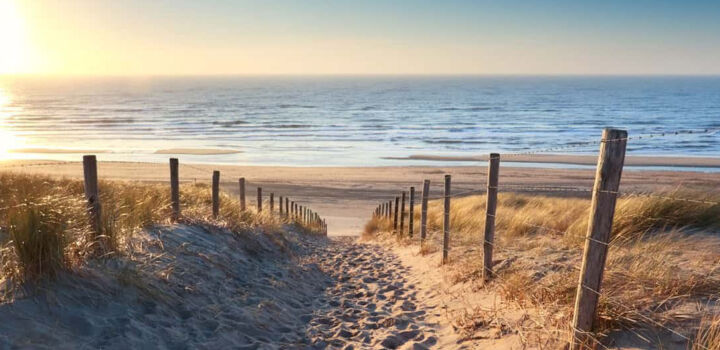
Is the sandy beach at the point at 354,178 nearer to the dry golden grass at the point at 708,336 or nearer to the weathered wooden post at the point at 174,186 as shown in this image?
the weathered wooden post at the point at 174,186

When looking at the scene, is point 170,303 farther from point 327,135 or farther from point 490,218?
point 327,135

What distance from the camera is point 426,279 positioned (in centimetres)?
846

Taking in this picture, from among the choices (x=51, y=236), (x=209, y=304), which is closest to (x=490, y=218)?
(x=209, y=304)

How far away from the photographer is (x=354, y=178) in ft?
104

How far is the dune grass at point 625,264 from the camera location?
4629mm

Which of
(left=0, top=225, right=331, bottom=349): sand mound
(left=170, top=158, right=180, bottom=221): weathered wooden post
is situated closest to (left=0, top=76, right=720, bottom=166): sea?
(left=170, top=158, right=180, bottom=221): weathered wooden post

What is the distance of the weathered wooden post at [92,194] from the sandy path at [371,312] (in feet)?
8.45

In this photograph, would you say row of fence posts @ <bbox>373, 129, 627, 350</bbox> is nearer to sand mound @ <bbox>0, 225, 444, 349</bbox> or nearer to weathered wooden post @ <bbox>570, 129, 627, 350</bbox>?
weathered wooden post @ <bbox>570, 129, 627, 350</bbox>

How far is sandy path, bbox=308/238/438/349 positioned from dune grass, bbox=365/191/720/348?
97cm

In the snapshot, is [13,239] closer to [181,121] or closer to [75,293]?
[75,293]

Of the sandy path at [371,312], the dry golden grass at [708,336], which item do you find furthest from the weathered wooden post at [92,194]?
the dry golden grass at [708,336]

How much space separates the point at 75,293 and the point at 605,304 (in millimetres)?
4694

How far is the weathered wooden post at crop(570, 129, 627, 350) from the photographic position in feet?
14.1

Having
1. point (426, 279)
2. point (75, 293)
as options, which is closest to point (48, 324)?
point (75, 293)
